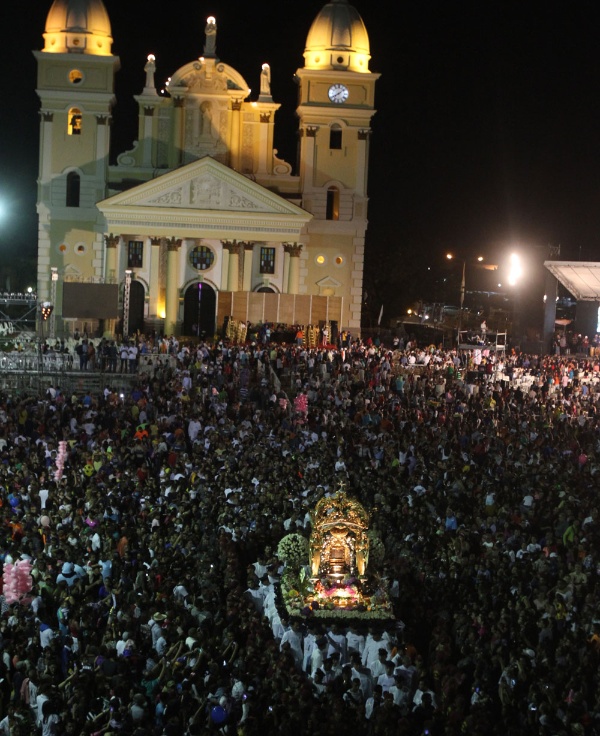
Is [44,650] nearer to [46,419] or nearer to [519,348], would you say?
[46,419]

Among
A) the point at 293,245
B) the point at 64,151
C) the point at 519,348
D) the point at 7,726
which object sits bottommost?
the point at 7,726

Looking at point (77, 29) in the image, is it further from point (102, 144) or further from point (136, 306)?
point (136, 306)

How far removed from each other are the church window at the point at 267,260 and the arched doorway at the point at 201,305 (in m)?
2.11

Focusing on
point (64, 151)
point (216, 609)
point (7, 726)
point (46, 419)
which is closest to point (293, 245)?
point (64, 151)

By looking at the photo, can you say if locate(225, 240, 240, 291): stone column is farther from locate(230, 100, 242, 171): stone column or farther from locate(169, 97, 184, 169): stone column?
locate(169, 97, 184, 169): stone column

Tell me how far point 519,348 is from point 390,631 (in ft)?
87.3

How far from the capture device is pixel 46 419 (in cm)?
2622

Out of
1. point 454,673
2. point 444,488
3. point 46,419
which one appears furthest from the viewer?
point 46,419

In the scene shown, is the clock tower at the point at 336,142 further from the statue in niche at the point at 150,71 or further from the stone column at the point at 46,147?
the stone column at the point at 46,147

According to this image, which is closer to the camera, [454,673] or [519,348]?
[454,673]

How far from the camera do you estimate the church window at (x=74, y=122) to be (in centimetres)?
4569

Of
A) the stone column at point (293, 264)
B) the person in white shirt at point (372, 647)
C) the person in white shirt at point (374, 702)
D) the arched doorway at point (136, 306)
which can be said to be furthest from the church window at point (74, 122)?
the person in white shirt at point (374, 702)

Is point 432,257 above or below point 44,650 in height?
above

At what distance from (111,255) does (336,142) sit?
9.78 metres
